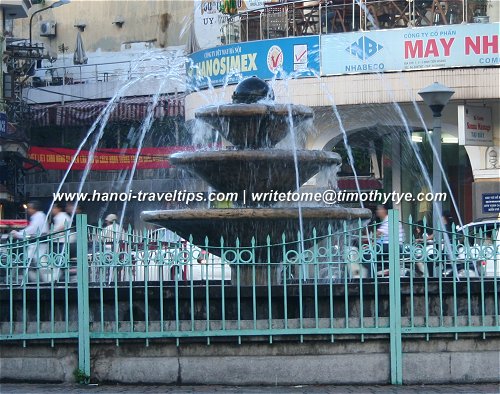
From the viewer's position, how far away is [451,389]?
358 inches

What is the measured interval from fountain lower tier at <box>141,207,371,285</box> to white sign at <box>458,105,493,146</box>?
1323 centimetres

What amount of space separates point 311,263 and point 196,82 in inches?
721

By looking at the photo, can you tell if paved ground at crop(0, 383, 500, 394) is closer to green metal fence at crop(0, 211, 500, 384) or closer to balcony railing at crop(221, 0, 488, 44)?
green metal fence at crop(0, 211, 500, 384)

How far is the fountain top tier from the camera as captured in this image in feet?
35.6

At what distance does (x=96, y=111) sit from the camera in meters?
35.8

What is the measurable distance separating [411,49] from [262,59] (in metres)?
3.39

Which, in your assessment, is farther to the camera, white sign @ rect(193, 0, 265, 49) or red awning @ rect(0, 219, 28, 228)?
white sign @ rect(193, 0, 265, 49)

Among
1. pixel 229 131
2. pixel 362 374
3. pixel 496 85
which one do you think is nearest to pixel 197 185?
pixel 496 85

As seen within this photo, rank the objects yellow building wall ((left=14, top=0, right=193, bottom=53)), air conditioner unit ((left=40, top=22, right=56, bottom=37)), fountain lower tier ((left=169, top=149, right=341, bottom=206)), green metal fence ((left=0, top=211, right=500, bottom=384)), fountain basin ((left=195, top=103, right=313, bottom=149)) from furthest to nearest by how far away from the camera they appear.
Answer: air conditioner unit ((left=40, top=22, right=56, bottom=37)), yellow building wall ((left=14, top=0, right=193, bottom=53)), fountain basin ((left=195, top=103, right=313, bottom=149)), fountain lower tier ((left=169, top=149, right=341, bottom=206)), green metal fence ((left=0, top=211, right=500, bottom=384))

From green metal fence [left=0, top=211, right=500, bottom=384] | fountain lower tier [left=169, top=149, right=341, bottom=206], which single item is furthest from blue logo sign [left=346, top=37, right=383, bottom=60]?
green metal fence [left=0, top=211, right=500, bottom=384]

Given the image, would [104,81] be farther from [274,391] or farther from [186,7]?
[274,391]

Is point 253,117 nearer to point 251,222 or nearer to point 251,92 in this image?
point 251,92

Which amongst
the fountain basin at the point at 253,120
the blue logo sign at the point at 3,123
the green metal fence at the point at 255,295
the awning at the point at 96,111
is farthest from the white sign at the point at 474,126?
the green metal fence at the point at 255,295

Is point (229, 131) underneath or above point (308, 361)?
above
